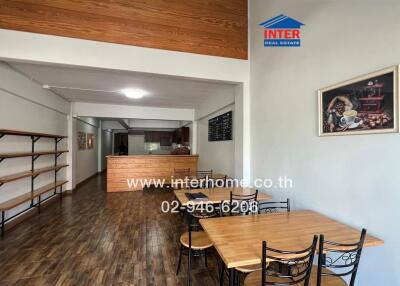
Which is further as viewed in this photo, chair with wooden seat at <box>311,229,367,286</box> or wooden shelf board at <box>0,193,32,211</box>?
wooden shelf board at <box>0,193,32,211</box>

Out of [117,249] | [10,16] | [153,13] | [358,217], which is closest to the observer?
[358,217]

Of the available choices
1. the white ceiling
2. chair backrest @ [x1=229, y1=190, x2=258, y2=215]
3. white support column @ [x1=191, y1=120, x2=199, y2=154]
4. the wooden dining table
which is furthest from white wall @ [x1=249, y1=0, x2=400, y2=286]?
white support column @ [x1=191, y1=120, x2=199, y2=154]

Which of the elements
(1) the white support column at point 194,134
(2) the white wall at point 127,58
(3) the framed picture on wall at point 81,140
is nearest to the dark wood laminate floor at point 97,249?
(2) the white wall at point 127,58

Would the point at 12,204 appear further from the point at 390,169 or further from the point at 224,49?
the point at 390,169

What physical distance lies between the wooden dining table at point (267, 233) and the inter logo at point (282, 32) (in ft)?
6.36

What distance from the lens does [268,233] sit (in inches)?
63.0

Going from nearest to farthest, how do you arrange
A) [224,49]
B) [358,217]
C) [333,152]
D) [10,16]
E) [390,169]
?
[390,169], [358,217], [333,152], [10,16], [224,49]

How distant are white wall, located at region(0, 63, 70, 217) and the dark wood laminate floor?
0.67 metres

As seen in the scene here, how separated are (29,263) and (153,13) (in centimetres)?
359

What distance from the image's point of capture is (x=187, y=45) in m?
3.22

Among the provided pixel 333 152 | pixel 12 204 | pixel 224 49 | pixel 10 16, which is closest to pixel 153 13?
pixel 224 49

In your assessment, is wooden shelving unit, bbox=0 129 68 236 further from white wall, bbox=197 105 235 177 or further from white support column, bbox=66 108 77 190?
white wall, bbox=197 105 235 177

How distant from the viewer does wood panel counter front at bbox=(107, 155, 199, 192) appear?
606 cm

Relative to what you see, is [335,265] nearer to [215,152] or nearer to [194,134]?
[215,152]
